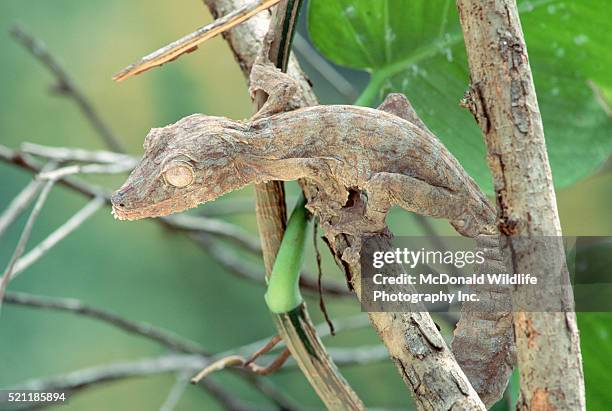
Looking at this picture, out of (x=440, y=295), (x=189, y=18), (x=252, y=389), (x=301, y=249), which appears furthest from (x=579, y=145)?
(x=252, y=389)

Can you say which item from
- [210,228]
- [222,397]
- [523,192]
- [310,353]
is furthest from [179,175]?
[222,397]

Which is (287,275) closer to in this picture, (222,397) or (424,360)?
(424,360)

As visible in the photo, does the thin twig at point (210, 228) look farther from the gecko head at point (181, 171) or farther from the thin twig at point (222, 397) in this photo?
the gecko head at point (181, 171)

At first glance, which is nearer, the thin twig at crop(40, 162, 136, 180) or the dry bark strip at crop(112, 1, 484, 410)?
the dry bark strip at crop(112, 1, 484, 410)

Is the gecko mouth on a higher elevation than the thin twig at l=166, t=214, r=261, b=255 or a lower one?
lower

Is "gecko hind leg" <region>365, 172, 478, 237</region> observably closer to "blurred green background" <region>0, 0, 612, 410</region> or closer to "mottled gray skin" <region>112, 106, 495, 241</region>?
"mottled gray skin" <region>112, 106, 495, 241</region>

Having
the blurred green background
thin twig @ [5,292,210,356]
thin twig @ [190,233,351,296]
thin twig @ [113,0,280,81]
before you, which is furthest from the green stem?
the blurred green background

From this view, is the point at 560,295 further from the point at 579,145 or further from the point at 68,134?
the point at 68,134
